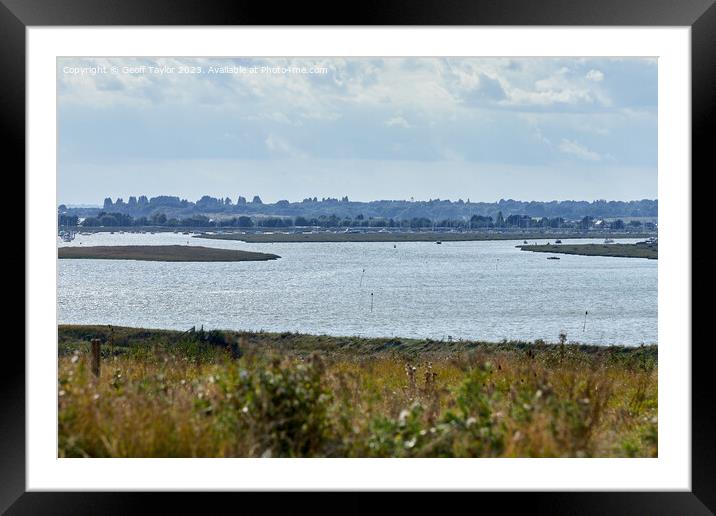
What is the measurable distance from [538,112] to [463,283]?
1708cm

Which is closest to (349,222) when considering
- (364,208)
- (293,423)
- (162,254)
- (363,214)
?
(363,214)

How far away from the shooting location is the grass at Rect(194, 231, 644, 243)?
128 ft

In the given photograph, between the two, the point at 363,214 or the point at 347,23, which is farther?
the point at 363,214

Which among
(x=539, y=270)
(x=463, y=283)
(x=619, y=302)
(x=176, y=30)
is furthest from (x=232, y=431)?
(x=539, y=270)

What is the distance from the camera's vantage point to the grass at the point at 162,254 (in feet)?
123

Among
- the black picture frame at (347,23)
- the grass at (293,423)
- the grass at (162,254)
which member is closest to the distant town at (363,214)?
the grass at (162,254)

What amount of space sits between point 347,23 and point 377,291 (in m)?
33.3

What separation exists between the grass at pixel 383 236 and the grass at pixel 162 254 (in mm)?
926

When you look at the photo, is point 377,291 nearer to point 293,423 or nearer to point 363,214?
point 363,214

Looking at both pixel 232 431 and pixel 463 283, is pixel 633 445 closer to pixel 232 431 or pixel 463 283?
pixel 232 431

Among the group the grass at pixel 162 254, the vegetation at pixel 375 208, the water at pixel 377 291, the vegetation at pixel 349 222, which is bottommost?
the water at pixel 377 291

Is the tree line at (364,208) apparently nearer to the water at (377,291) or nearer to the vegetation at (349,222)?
the vegetation at (349,222)

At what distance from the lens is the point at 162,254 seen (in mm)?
38938

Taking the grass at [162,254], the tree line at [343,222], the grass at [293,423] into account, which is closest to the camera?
the grass at [293,423]
